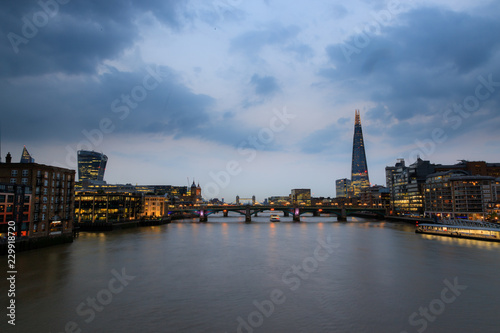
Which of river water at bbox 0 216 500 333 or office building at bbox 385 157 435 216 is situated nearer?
river water at bbox 0 216 500 333

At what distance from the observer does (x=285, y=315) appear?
74.1 feet

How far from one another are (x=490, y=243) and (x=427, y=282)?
1649 inches

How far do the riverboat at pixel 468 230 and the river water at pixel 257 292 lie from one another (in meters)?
20.6

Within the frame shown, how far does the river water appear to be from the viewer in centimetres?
2091

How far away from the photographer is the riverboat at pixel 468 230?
64438 mm

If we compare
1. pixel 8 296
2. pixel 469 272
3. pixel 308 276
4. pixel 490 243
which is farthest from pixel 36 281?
pixel 490 243

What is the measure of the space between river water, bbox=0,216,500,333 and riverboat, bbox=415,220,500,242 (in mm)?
20644

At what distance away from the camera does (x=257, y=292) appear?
28.2 m

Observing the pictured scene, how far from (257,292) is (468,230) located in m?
64.8

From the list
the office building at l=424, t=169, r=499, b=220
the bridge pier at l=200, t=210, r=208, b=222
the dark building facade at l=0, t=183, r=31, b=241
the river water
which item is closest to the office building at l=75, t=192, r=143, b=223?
the bridge pier at l=200, t=210, r=208, b=222

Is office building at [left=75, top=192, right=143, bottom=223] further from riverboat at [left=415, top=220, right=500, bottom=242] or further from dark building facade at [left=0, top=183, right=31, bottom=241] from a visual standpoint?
riverboat at [left=415, top=220, right=500, bottom=242]

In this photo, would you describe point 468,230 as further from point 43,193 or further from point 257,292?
point 43,193

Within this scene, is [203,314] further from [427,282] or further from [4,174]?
[4,174]

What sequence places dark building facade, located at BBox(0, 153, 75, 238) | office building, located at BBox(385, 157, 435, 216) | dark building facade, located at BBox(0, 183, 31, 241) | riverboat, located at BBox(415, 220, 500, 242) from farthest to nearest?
office building, located at BBox(385, 157, 435, 216) < riverboat, located at BBox(415, 220, 500, 242) < dark building facade, located at BBox(0, 153, 75, 238) < dark building facade, located at BBox(0, 183, 31, 241)
